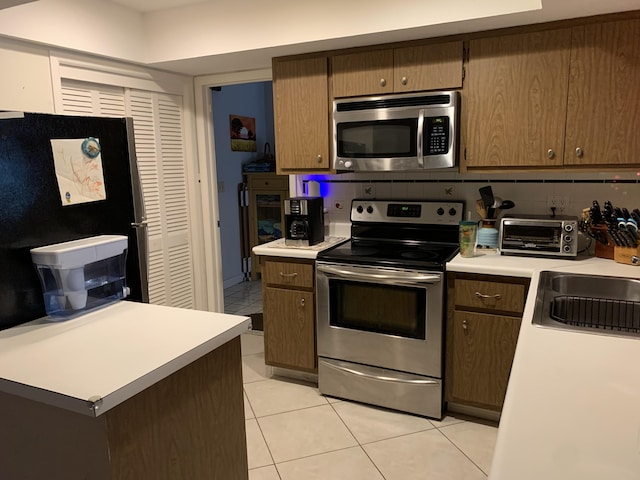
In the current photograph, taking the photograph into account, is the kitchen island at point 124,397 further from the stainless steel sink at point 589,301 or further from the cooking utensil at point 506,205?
the cooking utensil at point 506,205

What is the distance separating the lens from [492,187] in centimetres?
290

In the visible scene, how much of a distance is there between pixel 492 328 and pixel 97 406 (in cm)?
194

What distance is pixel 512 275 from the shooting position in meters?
2.34

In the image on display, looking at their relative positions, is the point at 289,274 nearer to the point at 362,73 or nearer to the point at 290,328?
the point at 290,328

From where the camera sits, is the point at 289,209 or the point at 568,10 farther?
the point at 289,209

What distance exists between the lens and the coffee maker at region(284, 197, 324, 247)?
2.97 meters

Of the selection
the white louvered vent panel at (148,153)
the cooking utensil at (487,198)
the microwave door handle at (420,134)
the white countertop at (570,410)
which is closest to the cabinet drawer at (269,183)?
the white louvered vent panel at (148,153)

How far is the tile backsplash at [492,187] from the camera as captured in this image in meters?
2.64

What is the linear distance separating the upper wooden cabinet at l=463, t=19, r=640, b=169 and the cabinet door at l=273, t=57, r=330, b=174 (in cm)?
85

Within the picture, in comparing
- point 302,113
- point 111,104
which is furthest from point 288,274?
point 111,104

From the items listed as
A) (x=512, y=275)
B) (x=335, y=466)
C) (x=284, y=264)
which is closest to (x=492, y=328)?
(x=512, y=275)

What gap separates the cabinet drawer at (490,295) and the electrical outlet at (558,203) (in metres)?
0.69

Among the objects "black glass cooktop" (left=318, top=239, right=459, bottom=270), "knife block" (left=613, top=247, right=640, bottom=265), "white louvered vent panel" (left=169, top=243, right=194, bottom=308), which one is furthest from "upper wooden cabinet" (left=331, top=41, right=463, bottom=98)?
"white louvered vent panel" (left=169, top=243, right=194, bottom=308)

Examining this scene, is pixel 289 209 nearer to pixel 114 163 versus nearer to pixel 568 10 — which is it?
pixel 114 163
